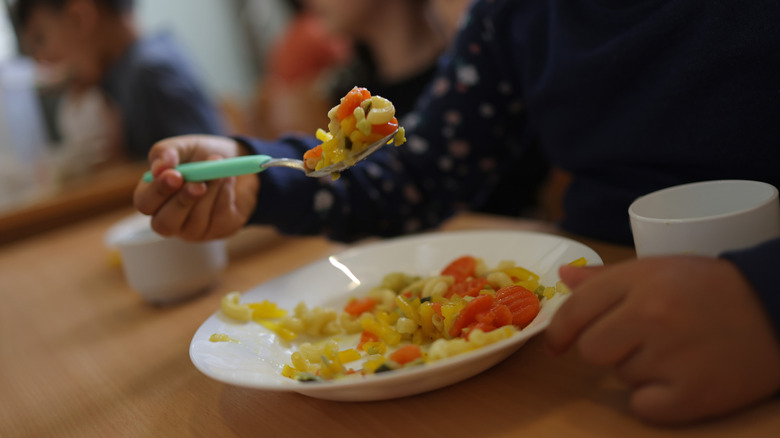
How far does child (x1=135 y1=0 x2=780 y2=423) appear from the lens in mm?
378

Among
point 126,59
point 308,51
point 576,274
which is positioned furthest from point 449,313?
point 308,51

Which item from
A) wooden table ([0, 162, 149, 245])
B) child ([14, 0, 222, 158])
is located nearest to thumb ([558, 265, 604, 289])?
wooden table ([0, 162, 149, 245])

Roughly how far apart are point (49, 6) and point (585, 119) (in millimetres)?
2124

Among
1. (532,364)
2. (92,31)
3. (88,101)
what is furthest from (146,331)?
(88,101)

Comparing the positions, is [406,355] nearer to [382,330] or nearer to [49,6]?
[382,330]

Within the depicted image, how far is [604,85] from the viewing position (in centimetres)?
73

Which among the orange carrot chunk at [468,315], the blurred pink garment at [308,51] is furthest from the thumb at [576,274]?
the blurred pink garment at [308,51]

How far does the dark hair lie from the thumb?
7.38 feet

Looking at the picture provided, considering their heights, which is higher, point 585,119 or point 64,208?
point 585,119

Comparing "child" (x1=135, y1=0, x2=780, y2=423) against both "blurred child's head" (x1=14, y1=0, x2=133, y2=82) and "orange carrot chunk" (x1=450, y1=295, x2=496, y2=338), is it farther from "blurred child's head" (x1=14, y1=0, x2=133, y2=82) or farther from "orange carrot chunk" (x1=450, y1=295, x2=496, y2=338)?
"blurred child's head" (x1=14, y1=0, x2=133, y2=82)

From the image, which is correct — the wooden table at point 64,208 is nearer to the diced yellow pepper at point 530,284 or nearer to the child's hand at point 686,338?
the diced yellow pepper at point 530,284

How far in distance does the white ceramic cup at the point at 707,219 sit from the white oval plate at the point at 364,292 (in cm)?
7

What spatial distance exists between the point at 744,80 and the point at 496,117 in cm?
38

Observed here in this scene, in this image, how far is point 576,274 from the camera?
0.44 m
